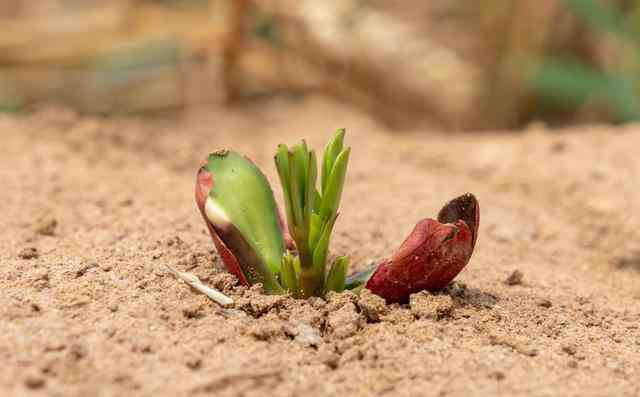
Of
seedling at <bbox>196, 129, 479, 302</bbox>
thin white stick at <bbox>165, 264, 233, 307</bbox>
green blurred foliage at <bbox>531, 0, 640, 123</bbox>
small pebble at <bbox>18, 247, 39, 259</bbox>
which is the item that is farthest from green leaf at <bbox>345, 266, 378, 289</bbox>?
green blurred foliage at <bbox>531, 0, 640, 123</bbox>

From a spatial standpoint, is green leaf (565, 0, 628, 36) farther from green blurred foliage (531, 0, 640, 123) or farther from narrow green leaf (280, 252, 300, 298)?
narrow green leaf (280, 252, 300, 298)

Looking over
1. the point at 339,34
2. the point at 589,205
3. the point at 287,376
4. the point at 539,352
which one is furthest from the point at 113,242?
the point at 339,34

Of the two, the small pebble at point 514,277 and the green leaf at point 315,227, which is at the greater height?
the green leaf at point 315,227

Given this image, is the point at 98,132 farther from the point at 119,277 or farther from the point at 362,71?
the point at 362,71

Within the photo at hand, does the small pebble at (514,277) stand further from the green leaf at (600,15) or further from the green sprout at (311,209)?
the green leaf at (600,15)

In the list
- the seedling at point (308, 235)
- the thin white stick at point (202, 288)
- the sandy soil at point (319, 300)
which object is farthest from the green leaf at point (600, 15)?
the thin white stick at point (202, 288)

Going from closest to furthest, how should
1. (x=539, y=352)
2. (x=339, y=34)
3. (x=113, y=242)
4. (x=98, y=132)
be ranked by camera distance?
(x=539, y=352) → (x=113, y=242) → (x=98, y=132) → (x=339, y=34)

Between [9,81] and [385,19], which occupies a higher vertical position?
[385,19]
